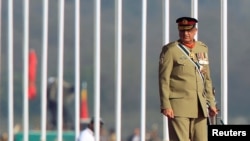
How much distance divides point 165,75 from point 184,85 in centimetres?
15

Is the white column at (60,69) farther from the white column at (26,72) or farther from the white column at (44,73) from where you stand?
the white column at (26,72)

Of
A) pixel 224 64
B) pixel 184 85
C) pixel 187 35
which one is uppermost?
pixel 187 35

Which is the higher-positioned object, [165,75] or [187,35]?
[187,35]

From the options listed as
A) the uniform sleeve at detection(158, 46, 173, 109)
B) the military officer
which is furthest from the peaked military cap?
the uniform sleeve at detection(158, 46, 173, 109)

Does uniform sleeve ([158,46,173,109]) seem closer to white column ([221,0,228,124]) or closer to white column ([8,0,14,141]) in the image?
white column ([221,0,228,124])

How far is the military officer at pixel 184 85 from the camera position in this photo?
5977 mm

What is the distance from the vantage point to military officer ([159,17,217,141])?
19.6 feet

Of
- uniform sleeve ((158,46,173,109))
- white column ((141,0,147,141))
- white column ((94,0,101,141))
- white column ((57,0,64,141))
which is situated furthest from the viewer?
white column ((57,0,64,141))

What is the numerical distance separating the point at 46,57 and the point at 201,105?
2173mm

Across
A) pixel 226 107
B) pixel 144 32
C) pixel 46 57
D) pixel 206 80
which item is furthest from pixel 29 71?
pixel 206 80

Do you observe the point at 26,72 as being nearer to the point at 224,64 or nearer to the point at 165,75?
the point at 224,64

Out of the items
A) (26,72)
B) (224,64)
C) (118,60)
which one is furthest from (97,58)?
(224,64)

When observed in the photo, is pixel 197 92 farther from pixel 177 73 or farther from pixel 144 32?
pixel 144 32

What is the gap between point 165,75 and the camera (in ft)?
19.6
